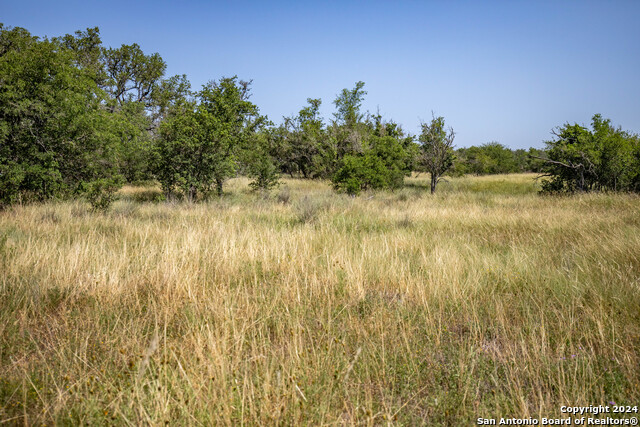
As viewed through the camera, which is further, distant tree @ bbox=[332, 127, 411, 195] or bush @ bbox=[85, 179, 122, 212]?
distant tree @ bbox=[332, 127, 411, 195]

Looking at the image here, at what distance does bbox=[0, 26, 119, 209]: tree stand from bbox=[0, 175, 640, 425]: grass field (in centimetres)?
513

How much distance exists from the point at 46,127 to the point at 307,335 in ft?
36.2

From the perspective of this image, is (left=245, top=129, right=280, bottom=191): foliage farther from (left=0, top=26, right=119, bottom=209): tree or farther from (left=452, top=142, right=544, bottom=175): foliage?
(left=452, top=142, right=544, bottom=175): foliage

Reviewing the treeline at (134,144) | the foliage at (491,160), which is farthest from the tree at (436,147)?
the foliage at (491,160)

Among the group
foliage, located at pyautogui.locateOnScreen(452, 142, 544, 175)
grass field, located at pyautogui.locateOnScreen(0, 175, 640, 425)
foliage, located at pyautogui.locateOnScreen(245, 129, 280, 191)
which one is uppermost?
foliage, located at pyautogui.locateOnScreen(452, 142, 544, 175)

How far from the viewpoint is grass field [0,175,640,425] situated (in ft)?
5.45

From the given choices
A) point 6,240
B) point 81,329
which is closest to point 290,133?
point 6,240

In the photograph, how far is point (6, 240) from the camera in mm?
4727

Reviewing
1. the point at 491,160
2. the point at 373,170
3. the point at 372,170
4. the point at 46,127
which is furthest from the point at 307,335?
the point at 491,160

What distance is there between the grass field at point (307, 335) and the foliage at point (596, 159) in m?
12.0

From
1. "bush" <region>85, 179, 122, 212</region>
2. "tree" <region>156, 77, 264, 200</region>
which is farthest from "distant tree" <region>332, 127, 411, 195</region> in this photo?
"bush" <region>85, 179, 122, 212</region>

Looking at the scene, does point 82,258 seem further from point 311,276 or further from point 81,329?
point 311,276

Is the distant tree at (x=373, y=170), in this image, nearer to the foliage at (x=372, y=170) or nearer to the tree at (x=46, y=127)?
the foliage at (x=372, y=170)

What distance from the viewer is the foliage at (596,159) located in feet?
42.8
